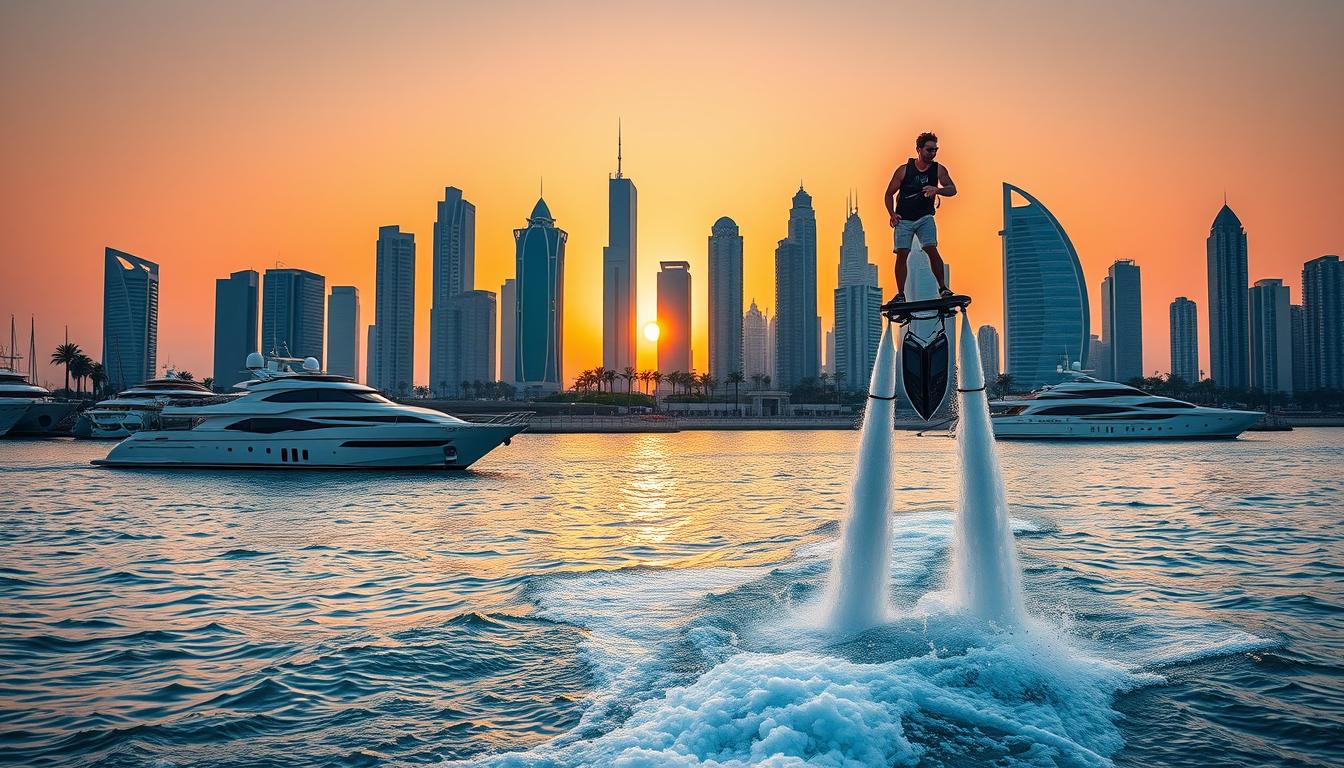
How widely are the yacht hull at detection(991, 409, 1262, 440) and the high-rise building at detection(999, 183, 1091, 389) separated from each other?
78316 millimetres

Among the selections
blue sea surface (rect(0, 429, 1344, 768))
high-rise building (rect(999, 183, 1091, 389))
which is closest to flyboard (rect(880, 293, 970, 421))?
blue sea surface (rect(0, 429, 1344, 768))

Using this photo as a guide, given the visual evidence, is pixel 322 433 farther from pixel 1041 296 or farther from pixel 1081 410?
pixel 1041 296

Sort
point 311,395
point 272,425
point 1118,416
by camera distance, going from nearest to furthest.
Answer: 1. point 272,425
2. point 311,395
3. point 1118,416

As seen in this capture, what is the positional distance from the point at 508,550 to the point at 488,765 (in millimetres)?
13333

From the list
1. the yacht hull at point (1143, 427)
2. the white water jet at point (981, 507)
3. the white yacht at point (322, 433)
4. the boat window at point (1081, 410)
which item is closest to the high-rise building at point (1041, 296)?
the yacht hull at point (1143, 427)

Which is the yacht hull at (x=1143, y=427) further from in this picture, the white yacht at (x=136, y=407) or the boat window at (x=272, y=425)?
the white yacht at (x=136, y=407)

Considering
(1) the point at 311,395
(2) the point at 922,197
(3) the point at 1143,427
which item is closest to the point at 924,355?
(2) the point at 922,197

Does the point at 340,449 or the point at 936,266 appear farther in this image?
the point at 340,449

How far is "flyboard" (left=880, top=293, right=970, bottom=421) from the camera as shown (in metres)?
10.3

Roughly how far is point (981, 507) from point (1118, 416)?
88.3 meters

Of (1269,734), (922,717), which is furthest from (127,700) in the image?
(1269,734)

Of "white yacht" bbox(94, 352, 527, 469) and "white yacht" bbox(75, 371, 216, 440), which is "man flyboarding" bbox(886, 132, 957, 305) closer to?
"white yacht" bbox(94, 352, 527, 469)

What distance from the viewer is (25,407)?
288 feet

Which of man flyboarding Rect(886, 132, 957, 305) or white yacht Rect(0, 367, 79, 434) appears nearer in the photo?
man flyboarding Rect(886, 132, 957, 305)
